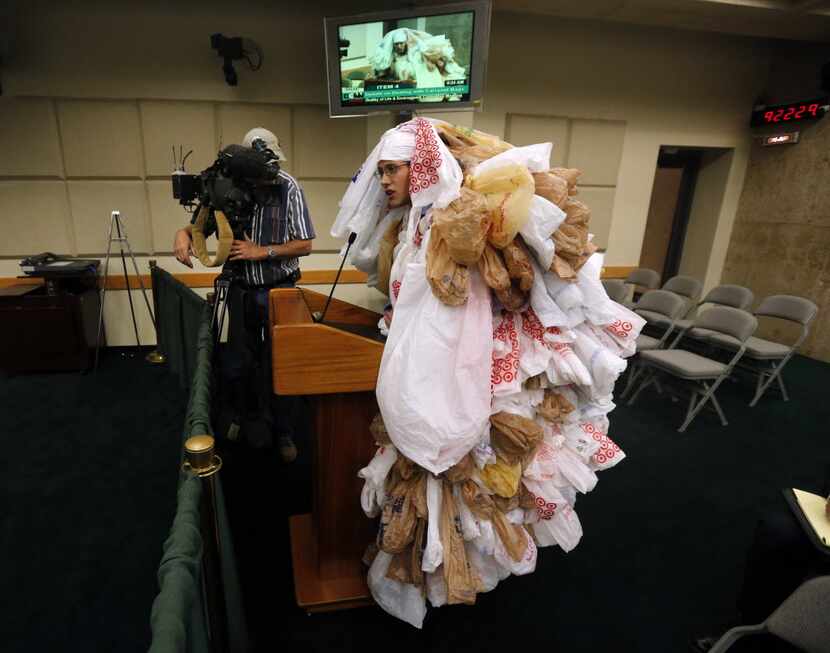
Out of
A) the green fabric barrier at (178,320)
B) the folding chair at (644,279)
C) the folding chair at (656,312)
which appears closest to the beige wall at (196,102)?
the green fabric barrier at (178,320)

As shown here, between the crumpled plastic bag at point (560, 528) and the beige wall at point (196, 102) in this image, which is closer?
the crumpled plastic bag at point (560, 528)

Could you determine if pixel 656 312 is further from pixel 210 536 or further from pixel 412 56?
pixel 210 536

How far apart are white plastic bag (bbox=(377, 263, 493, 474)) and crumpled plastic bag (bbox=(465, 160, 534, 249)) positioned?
179 millimetres

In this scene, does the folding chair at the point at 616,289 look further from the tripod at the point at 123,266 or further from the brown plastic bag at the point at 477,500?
the tripod at the point at 123,266

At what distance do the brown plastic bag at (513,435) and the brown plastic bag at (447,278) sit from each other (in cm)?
38

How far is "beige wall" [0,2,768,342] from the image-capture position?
138 inches

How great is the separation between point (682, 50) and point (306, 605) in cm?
575

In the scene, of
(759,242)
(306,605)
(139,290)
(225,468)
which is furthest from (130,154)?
(759,242)

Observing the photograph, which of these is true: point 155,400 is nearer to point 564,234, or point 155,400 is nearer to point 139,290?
point 139,290

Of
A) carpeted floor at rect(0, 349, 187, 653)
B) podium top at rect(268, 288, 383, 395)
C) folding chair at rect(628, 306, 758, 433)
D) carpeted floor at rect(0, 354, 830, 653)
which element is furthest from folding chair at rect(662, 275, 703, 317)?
carpeted floor at rect(0, 349, 187, 653)

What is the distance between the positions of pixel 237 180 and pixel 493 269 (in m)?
1.44

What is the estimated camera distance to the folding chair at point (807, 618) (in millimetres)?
1018

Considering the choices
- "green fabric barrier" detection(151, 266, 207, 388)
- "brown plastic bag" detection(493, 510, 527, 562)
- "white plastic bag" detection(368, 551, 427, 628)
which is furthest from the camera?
"green fabric barrier" detection(151, 266, 207, 388)

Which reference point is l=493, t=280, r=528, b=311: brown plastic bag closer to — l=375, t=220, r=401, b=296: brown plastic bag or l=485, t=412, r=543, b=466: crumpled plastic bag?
l=485, t=412, r=543, b=466: crumpled plastic bag
